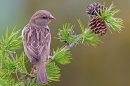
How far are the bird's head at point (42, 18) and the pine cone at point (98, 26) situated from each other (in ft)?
3.38

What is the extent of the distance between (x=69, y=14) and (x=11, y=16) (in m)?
1.34

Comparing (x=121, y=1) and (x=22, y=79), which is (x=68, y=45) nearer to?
(x=22, y=79)

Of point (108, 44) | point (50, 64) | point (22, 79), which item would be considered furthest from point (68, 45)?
point (108, 44)

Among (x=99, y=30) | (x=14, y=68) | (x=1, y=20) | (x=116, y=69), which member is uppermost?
(x=1, y=20)

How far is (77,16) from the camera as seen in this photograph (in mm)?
8102

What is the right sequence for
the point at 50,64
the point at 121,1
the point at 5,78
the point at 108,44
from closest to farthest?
the point at 5,78, the point at 50,64, the point at 108,44, the point at 121,1

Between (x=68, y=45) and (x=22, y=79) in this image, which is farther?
(x=68, y=45)

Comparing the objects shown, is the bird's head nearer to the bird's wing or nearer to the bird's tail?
the bird's wing

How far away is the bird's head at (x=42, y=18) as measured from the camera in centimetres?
430

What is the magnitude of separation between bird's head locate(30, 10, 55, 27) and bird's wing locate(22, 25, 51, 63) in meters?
0.29

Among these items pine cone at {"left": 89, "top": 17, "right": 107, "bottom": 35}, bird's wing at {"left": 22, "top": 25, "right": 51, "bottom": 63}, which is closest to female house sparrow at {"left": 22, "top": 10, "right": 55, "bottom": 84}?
bird's wing at {"left": 22, "top": 25, "right": 51, "bottom": 63}

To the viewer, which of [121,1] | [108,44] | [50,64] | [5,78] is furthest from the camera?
[121,1]

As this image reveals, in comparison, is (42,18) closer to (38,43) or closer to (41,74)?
(38,43)

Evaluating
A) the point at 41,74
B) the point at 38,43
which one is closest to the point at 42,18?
the point at 38,43
